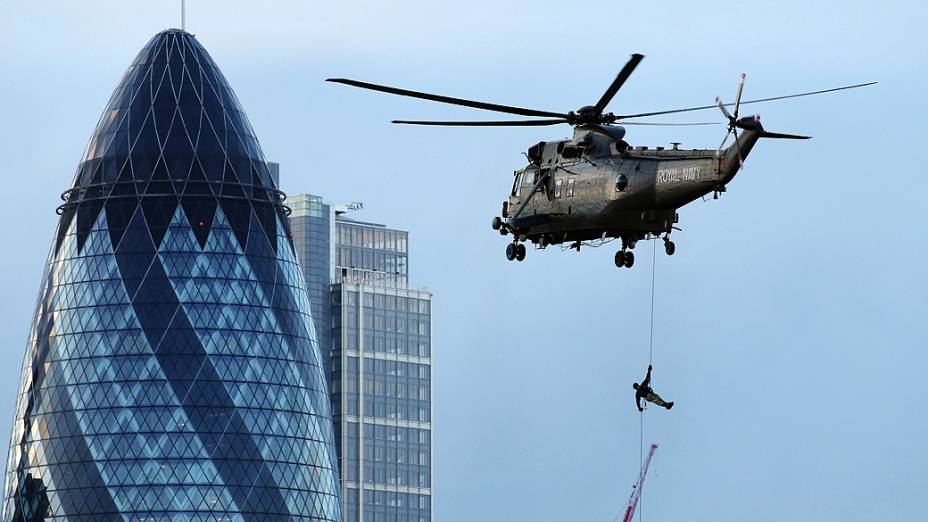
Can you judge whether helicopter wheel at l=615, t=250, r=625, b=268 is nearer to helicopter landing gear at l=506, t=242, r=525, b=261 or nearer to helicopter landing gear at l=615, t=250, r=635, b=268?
helicopter landing gear at l=615, t=250, r=635, b=268

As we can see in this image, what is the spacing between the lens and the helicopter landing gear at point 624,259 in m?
117

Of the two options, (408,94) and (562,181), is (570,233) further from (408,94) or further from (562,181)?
(408,94)

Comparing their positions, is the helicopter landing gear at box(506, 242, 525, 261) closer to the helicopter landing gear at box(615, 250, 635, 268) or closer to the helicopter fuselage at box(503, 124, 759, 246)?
the helicopter fuselage at box(503, 124, 759, 246)

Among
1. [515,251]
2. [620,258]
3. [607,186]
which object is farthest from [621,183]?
[515,251]

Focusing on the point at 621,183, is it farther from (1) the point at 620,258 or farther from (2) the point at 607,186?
(1) the point at 620,258

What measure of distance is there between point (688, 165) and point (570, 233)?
9.02 m

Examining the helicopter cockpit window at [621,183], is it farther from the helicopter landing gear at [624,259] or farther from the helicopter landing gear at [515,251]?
the helicopter landing gear at [515,251]

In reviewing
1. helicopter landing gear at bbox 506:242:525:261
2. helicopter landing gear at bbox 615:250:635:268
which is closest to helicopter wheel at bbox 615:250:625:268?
helicopter landing gear at bbox 615:250:635:268

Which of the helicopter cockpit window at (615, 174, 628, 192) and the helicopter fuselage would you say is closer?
the helicopter fuselage

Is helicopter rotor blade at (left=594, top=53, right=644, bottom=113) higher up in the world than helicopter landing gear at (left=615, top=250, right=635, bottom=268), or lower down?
higher up

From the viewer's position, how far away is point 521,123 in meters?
119

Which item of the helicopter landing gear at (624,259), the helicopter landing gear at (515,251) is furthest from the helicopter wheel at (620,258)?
the helicopter landing gear at (515,251)

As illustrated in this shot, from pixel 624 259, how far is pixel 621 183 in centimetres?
387

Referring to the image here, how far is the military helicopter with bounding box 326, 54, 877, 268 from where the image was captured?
110m
